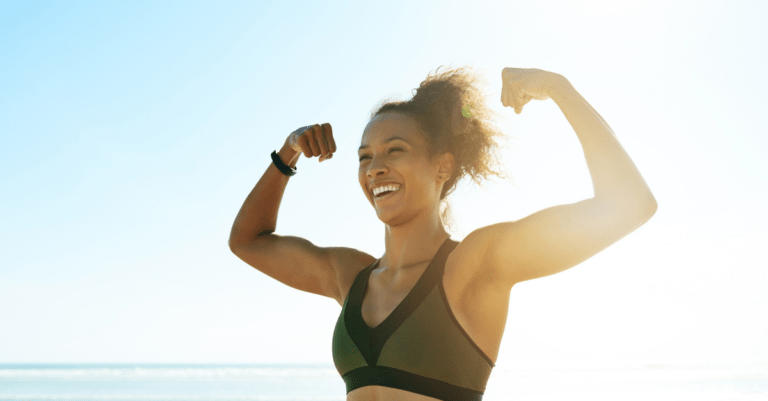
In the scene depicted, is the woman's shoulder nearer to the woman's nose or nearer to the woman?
the woman

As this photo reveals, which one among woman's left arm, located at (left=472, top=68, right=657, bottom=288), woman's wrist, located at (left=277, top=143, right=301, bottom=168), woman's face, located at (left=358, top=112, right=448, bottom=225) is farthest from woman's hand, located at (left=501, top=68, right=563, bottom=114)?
woman's wrist, located at (left=277, top=143, right=301, bottom=168)

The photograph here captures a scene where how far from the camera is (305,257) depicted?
277 cm

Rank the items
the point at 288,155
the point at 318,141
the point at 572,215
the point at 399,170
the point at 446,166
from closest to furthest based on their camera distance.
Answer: the point at 572,215, the point at 399,170, the point at 446,166, the point at 318,141, the point at 288,155

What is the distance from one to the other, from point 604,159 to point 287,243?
1573 millimetres

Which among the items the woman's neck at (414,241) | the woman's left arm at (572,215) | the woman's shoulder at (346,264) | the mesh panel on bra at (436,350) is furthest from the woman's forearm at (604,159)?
the woman's shoulder at (346,264)

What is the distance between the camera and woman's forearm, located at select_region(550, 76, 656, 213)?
1628mm

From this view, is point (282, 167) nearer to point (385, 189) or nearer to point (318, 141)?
point (318, 141)

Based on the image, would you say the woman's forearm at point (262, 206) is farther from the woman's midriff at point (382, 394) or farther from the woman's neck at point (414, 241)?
the woman's midriff at point (382, 394)

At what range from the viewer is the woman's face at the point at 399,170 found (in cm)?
237

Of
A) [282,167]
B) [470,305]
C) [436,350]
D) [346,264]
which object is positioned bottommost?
[436,350]

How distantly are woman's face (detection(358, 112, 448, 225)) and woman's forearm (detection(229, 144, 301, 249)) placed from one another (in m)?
0.63

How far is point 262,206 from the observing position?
299 cm

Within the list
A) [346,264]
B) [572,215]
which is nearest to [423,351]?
[572,215]

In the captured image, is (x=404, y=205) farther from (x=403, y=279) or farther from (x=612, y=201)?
(x=612, y=201)
